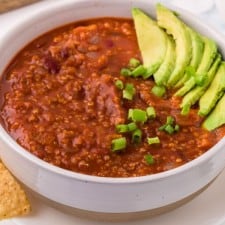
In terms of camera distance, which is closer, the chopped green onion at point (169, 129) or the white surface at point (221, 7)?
the chopped green onion at point (169, 129)

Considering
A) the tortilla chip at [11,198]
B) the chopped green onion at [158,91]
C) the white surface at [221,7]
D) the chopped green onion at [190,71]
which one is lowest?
the tortilla chip at [11,198]

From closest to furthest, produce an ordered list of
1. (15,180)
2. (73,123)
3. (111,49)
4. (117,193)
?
(117,193) < (73,123) < (15,180) < (111,49)

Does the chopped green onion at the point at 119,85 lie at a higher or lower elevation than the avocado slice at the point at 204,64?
lower

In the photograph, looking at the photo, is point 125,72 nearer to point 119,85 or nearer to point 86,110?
point 119,85

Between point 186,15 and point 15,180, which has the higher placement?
point 186,15

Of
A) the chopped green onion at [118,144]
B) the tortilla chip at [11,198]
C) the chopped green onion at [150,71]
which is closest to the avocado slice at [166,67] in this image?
the chopped green onion at [150,71]

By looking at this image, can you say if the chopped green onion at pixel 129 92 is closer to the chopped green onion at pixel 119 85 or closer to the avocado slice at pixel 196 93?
the chopped green onion at pixel 119 85

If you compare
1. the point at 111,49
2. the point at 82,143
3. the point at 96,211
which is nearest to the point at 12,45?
the point at 111,49

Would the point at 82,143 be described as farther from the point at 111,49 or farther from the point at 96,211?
the point at 111,49
